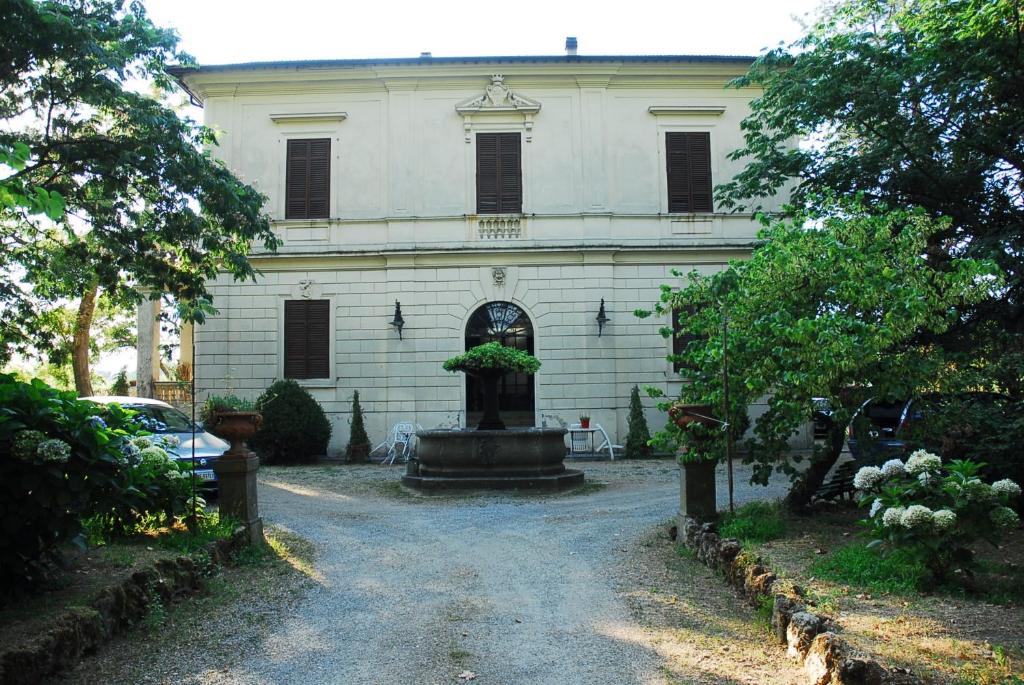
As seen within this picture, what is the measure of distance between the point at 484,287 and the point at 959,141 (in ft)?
33.1

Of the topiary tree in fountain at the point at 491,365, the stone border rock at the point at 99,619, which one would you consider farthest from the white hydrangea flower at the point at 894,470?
the topiary tree in fountain at the point at 491,365

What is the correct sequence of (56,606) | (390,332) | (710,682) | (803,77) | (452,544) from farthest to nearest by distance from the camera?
(390,332), (803,77), (452,544), (56,606), (710,682)

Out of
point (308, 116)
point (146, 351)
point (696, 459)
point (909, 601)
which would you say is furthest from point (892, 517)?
point (146, 351)

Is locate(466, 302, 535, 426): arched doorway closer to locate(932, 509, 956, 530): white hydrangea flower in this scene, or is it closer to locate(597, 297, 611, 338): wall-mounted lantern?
locate(597, 297, 611, 338): wall-mounted lantern

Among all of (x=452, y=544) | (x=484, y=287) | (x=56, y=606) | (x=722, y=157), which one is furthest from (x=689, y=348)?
Answer: (x=722, y=157)

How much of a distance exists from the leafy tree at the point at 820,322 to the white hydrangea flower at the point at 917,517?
1.84 m

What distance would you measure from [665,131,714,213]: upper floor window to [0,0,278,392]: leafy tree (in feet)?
31.3

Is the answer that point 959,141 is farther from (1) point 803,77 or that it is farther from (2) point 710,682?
(2) point 710,682

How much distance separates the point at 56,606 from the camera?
4.67 metres

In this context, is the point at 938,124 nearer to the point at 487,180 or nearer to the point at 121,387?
the point at 487,180

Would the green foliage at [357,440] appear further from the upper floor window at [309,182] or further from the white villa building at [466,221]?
the upper floor window at [309,182]

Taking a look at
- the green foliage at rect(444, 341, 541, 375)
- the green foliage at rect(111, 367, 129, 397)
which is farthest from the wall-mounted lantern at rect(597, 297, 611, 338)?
the green foliage at rect(111, 367, 129, 397)

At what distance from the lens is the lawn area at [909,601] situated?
13.0 ft

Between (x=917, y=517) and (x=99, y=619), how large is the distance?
16.3 feet
